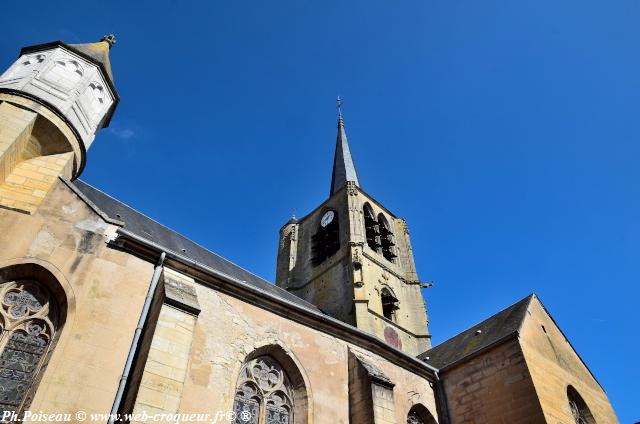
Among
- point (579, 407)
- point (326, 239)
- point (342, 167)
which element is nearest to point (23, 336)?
point (579, 407)

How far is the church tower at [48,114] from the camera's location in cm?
635

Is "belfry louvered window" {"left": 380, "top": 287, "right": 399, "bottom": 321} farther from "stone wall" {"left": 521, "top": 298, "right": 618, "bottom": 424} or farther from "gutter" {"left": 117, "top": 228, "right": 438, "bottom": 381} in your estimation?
"gutter" {"left": 117, "top": 228, "right": 438, "bottom": 381}

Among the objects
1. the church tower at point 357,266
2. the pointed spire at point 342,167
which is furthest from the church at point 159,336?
the pointed spire at point 342,167

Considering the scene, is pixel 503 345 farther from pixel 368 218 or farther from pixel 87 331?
pixel 368 218

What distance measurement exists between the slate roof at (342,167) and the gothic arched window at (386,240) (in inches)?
89.7

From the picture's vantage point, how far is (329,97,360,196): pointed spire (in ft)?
68.9

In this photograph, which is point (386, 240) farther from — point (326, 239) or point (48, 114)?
point (48, 114)

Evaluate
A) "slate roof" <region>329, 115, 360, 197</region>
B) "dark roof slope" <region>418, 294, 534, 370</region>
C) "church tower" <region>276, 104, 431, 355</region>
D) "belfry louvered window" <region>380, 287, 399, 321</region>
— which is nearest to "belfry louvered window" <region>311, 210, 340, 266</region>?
"church tower" <region>276, 104, 431, 355</region>

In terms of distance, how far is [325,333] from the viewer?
8.04 metres

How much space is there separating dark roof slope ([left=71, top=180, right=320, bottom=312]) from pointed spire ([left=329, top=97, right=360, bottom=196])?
10.0 metres

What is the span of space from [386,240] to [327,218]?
2.71m

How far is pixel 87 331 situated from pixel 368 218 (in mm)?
14432

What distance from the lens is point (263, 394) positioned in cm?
664

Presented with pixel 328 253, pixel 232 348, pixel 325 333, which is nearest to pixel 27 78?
pixel 232 348
